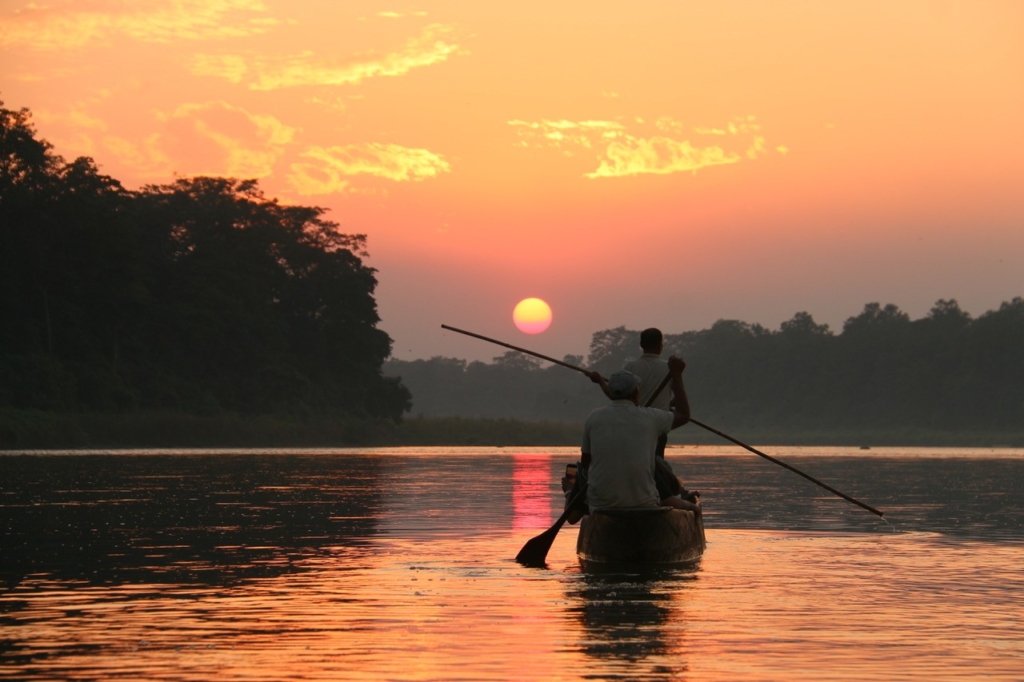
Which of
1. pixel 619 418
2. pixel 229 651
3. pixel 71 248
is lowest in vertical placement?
pixel 229 651

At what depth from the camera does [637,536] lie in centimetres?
1542

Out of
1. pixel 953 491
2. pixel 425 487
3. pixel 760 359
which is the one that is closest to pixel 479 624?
pixel 425 487

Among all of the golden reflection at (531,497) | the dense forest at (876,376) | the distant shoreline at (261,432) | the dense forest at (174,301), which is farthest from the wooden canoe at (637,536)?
the dense forest at (876,376)

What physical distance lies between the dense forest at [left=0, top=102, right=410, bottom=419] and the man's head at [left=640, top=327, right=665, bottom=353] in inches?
2392

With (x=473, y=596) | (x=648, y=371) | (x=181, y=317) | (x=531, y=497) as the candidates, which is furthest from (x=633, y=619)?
(x=181, y=317)

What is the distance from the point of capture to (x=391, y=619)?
1148 centimetres

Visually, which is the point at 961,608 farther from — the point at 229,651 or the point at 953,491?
the point at 953,491

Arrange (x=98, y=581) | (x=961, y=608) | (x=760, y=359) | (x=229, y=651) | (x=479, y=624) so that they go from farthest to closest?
1. (x=760, y=359)
2. (x=98, y=581)
3. (x=961, y=608)
4. (x=479, y=624)
5. (x=229, y=651)

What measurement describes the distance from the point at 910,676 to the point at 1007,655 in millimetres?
1190

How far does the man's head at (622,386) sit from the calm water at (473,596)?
1759 millimetres

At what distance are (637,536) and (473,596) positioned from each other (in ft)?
9.65

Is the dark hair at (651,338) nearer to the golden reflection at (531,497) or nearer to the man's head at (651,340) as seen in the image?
the man's head at (651,340)

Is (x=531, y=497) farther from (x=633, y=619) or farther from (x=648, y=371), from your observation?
(x=633, y=619)

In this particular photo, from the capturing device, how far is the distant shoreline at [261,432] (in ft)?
220
